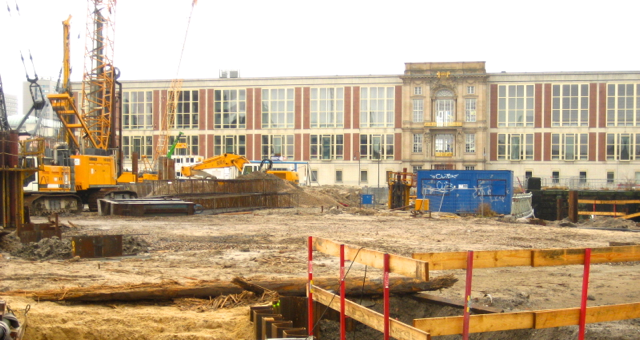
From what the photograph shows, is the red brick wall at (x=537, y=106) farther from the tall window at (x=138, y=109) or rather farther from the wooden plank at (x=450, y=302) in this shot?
the wooden plank at (x=450, y=302)

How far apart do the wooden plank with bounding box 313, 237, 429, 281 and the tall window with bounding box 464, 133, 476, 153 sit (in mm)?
62815

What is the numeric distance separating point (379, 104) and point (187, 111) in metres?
22.7

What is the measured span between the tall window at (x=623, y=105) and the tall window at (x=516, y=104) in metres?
8.27

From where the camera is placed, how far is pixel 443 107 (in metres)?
69.6

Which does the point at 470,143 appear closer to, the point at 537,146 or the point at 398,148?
the point at 537,146

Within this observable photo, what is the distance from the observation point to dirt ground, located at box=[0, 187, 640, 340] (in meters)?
9.04

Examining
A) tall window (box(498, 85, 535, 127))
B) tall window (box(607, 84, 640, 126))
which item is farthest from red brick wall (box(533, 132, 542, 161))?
tall window (box(607, 84, 640, 126))

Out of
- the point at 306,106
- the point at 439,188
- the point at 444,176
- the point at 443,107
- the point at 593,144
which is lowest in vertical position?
the point at 439,188

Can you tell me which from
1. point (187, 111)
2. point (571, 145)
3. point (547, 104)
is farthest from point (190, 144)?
point (571, 145)

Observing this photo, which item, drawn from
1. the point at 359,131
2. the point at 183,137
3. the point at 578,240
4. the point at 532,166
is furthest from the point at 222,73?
the point at 578,240

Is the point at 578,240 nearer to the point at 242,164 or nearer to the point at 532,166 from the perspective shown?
the point at 242,164

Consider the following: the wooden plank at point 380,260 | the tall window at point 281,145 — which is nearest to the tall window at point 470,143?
the tall window at point 281,145

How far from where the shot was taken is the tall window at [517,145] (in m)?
68.8

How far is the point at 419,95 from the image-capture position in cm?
6944
